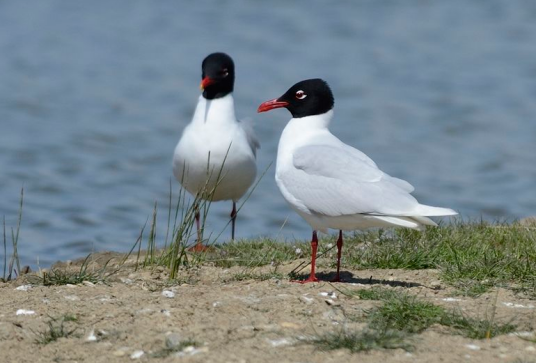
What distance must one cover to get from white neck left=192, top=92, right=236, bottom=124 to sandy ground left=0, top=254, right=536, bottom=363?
9.39 feet

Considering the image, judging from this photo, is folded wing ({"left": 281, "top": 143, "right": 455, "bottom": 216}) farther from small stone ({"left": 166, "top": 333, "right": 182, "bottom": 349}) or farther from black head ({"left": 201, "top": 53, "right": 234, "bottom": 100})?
black head ({"left": 201, "top": 53, "right": 234, "bottom": 100})

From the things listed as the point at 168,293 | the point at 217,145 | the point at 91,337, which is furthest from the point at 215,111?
the point at 91,337

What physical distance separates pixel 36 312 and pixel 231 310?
112 centimetres

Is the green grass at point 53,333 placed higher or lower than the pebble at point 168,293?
lower

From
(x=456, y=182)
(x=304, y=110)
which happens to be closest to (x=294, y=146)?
(x=304, y=110)

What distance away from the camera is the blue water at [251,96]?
41.4 feet

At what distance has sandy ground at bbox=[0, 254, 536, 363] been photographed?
4.84 metres

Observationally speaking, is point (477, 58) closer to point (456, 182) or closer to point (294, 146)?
point (456, 182)

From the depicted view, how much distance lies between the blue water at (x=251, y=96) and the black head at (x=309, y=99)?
12.0 feet

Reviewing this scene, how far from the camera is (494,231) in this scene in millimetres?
7484

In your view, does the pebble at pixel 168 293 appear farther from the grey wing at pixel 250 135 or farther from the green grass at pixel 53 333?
the grey wing at pixel 250 135

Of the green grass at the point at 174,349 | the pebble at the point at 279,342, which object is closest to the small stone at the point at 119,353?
the green grass at the point at 174,349

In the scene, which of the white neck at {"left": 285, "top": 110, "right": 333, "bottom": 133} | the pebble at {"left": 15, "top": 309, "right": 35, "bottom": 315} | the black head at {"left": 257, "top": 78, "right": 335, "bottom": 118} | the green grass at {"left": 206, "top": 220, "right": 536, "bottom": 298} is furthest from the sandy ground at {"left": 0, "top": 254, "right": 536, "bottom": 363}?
the black head at {"left": 257, "top": 78, "right": 335, "bottom": 118}

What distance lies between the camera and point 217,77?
9266mm
